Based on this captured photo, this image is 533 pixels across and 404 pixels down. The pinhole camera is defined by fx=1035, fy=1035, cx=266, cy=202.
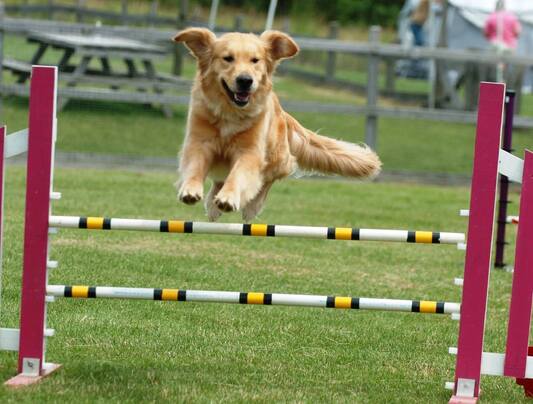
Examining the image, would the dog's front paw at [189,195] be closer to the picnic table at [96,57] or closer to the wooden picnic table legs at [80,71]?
the picnic table at [96,57]

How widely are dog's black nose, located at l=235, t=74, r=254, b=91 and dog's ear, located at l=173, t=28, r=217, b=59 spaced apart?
29 centimetres

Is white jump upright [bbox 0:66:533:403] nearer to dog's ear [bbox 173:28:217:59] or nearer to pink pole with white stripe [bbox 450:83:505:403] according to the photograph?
pink pole with white stripe [bbox 450:83:505:403]

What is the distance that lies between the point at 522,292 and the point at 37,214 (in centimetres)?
202

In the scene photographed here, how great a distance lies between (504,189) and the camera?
7875mm

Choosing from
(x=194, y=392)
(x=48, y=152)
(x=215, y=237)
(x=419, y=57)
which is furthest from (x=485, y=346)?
(x=419, y=57)

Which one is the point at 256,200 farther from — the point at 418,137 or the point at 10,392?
the point at 418,137

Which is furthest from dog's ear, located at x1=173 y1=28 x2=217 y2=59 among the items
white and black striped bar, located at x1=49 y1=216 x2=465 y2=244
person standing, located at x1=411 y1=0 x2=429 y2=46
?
person standing, located at x1=411 y1=0 x2=429 y2=46

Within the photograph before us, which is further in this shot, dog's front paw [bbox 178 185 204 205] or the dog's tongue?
the dog's tongue

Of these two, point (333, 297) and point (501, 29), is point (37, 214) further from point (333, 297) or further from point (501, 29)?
point (501, 29)

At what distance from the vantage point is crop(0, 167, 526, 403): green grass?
14.5ft

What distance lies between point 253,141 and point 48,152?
4.21ft

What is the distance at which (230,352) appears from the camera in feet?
16.4

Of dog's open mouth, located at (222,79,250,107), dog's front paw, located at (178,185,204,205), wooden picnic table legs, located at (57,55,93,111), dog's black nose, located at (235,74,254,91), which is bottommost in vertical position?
dog's front paw, located at (178,185,204,205)

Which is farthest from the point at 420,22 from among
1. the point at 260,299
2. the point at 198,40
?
the point at 260,299
